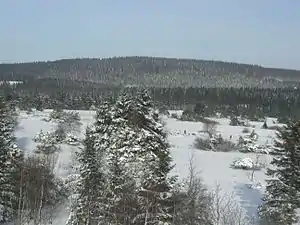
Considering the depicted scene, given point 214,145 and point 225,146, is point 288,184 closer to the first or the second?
point 225,146

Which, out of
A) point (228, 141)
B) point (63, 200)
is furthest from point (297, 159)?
point (228, 141)

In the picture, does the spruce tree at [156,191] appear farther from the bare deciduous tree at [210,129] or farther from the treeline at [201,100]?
the treeline at [201,100]

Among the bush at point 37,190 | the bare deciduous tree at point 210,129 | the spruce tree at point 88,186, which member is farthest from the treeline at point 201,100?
the spruce tree at point 88,186

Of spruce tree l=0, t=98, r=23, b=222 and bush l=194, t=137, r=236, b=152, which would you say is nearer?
spruce tree l=0, t=98, r=23, b=222

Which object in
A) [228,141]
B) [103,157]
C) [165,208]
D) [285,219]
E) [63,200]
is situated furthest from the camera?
[228,141]

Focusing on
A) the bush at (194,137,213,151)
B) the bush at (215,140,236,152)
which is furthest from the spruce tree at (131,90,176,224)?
the bush at (215,140,236,152)

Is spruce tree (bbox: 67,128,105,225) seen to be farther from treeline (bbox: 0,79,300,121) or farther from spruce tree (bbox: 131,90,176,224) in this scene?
treeline (bbox: 0,79,300,121)

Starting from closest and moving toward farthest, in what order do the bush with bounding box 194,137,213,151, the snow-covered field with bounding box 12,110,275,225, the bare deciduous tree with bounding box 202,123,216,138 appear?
the snow-covered field with bounding box 12,110,275,225, the bush with bounding box 194,137,213,151, the bare deciduous tree with bounding box 202,123,216,138

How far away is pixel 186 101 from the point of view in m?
116

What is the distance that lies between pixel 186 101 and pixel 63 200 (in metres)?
90.9

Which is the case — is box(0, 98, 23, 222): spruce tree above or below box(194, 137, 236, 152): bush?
above

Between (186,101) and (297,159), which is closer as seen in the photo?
(297,159)

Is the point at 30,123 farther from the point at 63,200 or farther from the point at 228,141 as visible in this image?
the point at 63,200

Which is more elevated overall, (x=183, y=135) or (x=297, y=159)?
(x=297, y=159)
